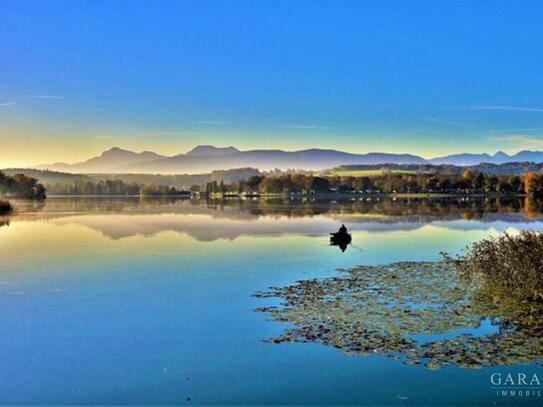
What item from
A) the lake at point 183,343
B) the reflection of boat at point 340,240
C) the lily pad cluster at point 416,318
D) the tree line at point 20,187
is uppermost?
the tree line at point 20,187

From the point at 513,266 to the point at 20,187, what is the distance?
17182cm

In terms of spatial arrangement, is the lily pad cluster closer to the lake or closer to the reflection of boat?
the lake

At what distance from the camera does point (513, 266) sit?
66.3 ft

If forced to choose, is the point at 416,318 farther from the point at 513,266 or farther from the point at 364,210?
the point at 364,210

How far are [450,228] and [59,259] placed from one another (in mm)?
33834

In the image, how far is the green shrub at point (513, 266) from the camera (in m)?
19.0

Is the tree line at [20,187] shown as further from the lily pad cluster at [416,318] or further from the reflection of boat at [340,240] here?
the lily pad cluster at [416,318]

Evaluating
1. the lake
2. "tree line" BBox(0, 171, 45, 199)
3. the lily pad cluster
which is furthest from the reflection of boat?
"tree line" BBox(0, 171, 45, 199)

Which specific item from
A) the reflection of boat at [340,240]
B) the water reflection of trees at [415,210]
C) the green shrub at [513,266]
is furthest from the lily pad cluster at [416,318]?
the water reflection of trees at [415,210]

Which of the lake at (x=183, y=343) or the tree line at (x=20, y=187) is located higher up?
the tree line at (x=20, y=187)

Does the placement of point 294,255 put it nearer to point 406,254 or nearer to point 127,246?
point 406,254

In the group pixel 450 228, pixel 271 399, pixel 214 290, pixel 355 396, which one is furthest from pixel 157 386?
pixel 450 228

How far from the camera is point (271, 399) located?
445 inches

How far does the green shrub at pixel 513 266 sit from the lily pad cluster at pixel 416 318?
1.22 ft
